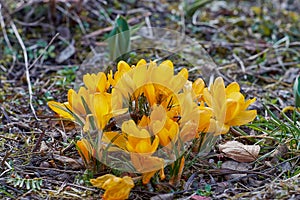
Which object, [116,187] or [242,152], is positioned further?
[242,152]

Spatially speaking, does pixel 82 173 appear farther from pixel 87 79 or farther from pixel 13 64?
pixel 13 64

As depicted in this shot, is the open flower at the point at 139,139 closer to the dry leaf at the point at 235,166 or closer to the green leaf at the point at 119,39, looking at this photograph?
the dry leaf at the point at 235,166

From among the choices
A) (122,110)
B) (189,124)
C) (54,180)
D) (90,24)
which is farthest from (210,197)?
(90,24)

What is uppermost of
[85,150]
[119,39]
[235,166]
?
[119,39]

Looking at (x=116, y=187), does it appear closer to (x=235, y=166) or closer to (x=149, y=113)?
(x=149, y=113)

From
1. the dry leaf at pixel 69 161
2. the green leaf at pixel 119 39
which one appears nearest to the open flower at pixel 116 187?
the dry leaf at pixel 69 161

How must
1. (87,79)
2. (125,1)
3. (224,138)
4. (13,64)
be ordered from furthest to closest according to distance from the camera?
1. (125,1)
2. (13,64)
3. (224,138)
4. (87,79)

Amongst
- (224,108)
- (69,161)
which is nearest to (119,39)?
(69,161)
